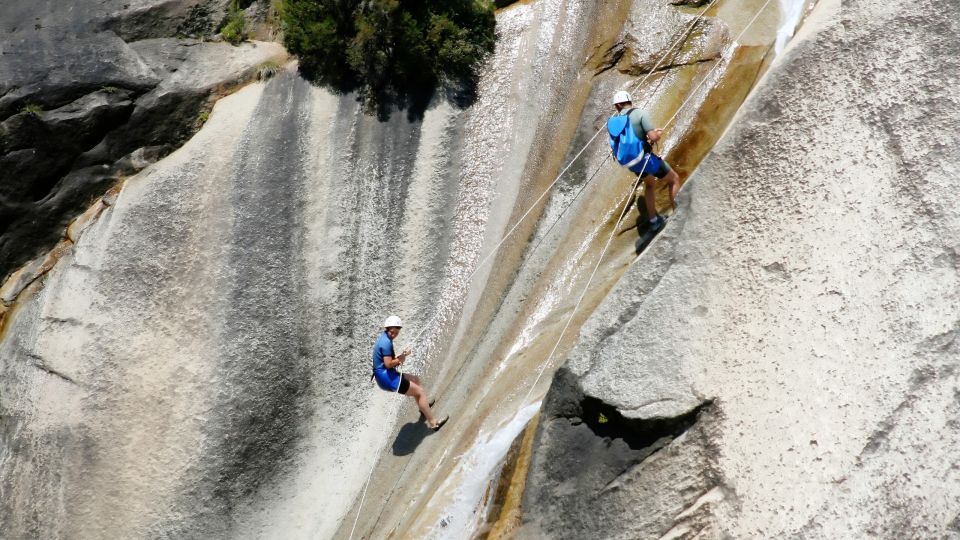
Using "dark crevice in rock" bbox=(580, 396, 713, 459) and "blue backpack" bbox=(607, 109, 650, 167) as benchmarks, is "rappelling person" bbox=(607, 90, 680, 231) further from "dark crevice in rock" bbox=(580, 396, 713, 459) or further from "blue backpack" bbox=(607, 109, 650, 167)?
"dark crevice in rock" bbox=(580, 396, 713, 459)

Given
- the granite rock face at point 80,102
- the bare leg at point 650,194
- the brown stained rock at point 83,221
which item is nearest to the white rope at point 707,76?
the bare leg at point 650,194

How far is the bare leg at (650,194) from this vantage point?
12489 mm

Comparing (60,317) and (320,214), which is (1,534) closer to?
(60,317)

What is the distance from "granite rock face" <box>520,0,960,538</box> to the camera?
8.97 meters

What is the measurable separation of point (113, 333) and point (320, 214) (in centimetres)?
392

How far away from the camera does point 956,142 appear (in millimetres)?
9797

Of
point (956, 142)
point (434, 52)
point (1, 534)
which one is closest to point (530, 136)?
point (434, 52)

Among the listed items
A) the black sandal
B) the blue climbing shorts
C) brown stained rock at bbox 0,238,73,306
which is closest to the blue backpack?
the blue climbing shorts

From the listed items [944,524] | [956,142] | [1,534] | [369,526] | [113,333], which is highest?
[956,142]

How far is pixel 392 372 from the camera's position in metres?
12.7

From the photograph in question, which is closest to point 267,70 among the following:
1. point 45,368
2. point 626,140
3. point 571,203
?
point 571,203

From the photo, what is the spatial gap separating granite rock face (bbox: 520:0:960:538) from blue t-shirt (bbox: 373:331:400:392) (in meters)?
2.87

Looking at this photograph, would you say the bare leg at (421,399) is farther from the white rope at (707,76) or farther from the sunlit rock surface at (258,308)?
the white rope at (707,76)

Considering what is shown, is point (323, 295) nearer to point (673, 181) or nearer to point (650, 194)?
point (650, 194)
